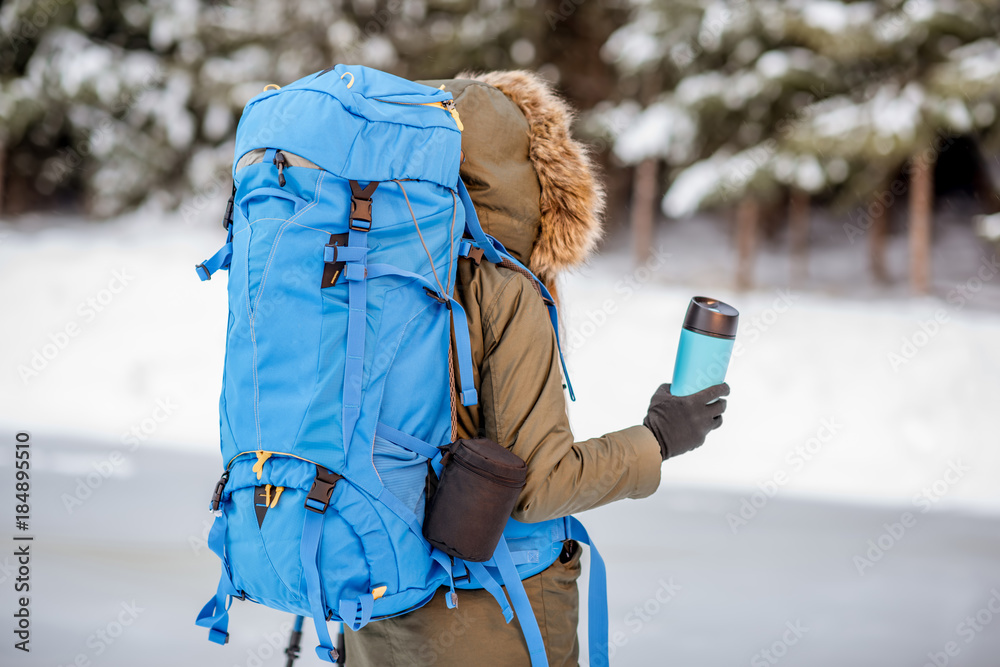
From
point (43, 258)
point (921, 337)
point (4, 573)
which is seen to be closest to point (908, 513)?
point (921, 337)

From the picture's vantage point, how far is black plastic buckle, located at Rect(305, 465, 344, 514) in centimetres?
122

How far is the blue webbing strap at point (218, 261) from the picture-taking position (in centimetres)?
147

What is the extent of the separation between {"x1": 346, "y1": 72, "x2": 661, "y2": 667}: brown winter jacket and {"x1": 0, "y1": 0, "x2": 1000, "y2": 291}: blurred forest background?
715 centimetres

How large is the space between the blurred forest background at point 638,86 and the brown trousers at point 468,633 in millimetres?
7330

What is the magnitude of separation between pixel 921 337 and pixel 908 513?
3064mm

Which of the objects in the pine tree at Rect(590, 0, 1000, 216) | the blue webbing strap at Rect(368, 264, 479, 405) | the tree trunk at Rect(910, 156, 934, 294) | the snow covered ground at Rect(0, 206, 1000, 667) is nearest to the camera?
the blue webbing strap at Rect(368, 264, 479, 405)

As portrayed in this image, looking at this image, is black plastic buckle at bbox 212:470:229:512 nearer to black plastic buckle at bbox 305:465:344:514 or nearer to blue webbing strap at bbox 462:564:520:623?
black plastic buckle at bbox 305:465:344:514

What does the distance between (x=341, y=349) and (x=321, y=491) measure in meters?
0.23

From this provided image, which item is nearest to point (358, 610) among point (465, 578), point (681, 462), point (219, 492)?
point (465, 578)

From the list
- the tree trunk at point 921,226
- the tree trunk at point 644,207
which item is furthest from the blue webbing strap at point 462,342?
the tree trunk at point 644,207

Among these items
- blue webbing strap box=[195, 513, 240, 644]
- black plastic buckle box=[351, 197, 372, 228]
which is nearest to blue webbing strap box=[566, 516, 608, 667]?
blue webbing strap box=[195, 513, 240, 644]

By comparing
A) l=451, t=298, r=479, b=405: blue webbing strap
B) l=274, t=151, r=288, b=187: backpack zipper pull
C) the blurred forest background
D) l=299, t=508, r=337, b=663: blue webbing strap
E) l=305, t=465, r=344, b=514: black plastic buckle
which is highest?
the blurred forest background

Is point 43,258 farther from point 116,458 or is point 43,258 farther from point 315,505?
point 315,505

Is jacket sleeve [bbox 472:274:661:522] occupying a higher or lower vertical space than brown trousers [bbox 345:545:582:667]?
higher
